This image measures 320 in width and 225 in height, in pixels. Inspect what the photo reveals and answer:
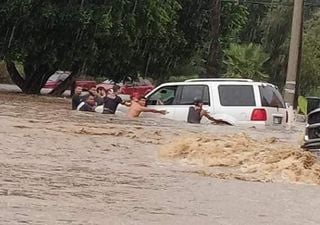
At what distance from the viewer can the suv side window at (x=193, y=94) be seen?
61.7 feet

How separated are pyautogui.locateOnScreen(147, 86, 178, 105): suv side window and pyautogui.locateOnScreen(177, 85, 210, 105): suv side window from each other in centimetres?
21

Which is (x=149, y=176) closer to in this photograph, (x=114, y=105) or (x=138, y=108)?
(x=138, y=108)

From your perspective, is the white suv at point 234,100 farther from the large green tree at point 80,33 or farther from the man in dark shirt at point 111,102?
the large green tree at point 80,33

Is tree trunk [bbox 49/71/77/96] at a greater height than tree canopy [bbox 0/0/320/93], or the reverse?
tree canopy [bbox 0/0/320/93]

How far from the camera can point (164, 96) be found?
64.6 ft

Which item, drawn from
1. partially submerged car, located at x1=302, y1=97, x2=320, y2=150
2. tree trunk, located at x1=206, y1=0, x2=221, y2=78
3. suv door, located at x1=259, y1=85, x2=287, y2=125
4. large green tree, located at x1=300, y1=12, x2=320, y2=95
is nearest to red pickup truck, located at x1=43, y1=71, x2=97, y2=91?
tree trunk, located at x1=206, y1=0, x2=221, y2=78

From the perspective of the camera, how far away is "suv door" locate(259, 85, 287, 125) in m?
18.3

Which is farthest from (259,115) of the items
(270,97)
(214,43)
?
(214,43)

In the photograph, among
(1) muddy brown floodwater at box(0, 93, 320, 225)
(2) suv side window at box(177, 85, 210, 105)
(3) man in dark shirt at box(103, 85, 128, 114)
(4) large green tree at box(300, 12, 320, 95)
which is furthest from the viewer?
(4) large green tree at box(300, 12, 320, 95)

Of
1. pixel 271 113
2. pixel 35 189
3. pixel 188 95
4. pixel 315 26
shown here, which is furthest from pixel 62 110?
pixel 315 26

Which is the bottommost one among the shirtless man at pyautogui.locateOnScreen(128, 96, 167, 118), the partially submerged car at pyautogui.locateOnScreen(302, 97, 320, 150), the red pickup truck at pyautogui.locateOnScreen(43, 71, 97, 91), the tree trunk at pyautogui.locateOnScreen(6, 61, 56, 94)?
the red pickup truck at pyautogui.locateOnScreen(43, 71, 97, 91)

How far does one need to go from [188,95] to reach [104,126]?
2719mm

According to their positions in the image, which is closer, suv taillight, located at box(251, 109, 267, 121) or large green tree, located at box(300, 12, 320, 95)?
suv taillight, located at box(251, 109, 267, 121)

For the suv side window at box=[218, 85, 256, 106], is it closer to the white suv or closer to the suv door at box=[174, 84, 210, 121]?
the white suv
